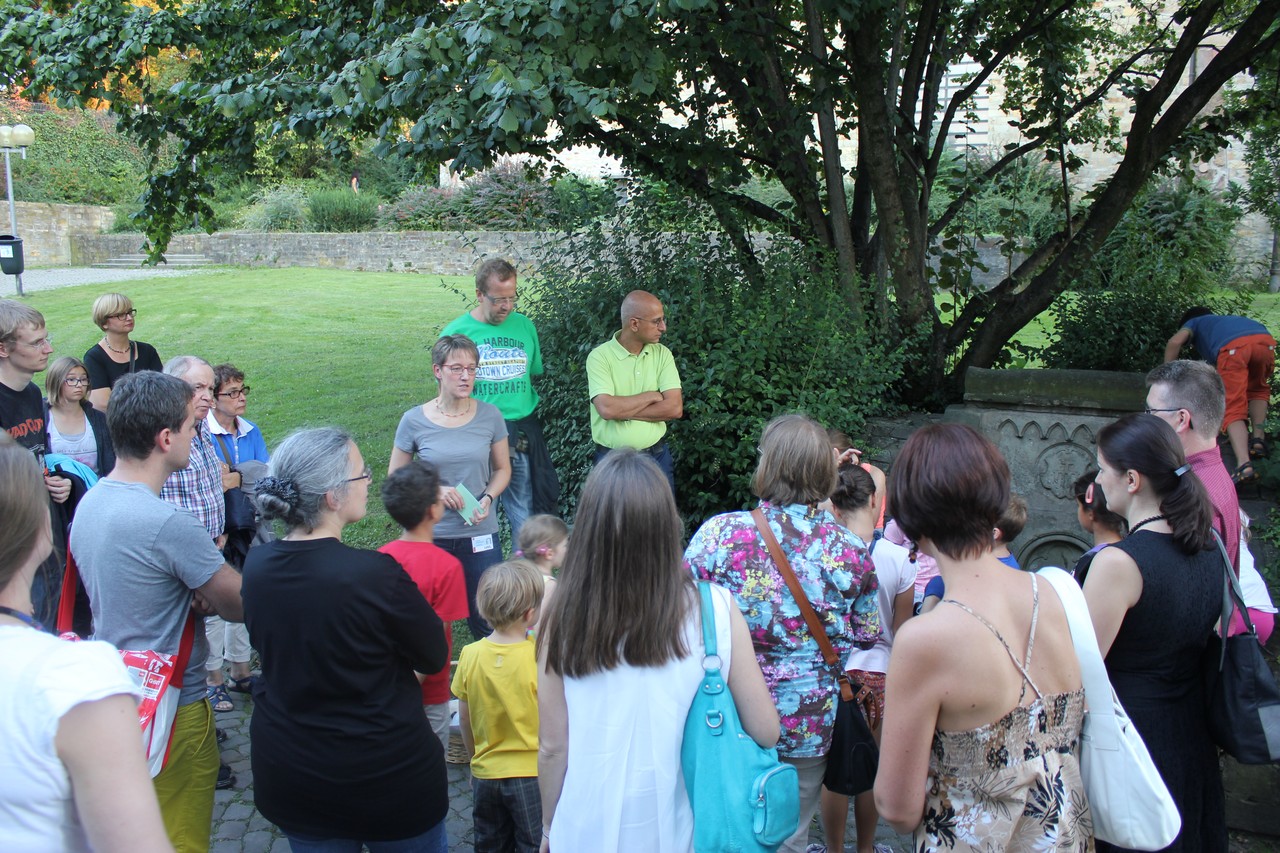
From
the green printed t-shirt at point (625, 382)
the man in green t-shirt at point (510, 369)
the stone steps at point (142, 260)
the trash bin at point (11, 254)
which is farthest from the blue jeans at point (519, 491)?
the stone steps at point (142, 260)

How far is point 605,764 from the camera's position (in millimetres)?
2244

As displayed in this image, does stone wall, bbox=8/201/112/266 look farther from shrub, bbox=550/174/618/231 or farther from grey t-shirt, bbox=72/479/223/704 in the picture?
grey t-shirt, bbox=72/479/223/704

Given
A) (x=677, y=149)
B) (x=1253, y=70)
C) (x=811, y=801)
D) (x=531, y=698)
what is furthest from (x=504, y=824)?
(x=1253, y=70)

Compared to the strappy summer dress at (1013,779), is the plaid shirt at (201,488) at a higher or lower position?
higher

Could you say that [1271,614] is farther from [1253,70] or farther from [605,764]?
[1253,70]

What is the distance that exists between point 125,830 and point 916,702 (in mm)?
1482

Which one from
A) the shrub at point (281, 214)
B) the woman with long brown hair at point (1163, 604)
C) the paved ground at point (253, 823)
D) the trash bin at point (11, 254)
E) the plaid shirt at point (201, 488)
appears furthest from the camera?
the shrub at point (281, 214)

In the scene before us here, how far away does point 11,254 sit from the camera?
16.5 m

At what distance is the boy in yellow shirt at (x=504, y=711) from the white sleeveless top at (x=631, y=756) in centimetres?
77

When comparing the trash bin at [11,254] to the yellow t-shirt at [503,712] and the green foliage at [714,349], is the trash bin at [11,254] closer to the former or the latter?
the green foliage at [714,349]

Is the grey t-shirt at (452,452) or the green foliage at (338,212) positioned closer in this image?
the grey t-shirt at (452,452)

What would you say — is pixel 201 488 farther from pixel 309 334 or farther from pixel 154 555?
pixel 309 334

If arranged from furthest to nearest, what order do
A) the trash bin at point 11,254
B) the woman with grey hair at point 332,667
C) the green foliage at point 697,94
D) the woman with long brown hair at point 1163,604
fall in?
the trash bin at point 11,254
the green foliage at point 697,94
the woman with long brown hair at point 1163,604
the woman with grey hair at point 332,667

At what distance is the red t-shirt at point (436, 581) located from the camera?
3404mm
